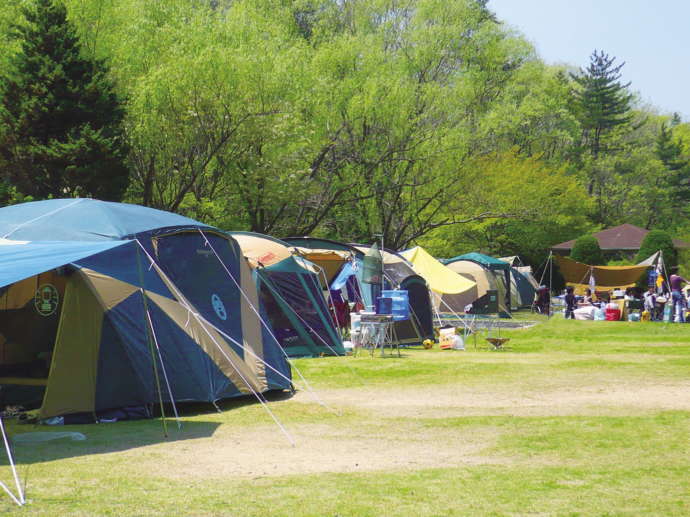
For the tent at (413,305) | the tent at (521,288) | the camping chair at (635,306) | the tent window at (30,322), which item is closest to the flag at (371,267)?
the tent at (413,305)

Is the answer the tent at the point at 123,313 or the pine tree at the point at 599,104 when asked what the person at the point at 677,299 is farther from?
the pine tree at the point at 599,104

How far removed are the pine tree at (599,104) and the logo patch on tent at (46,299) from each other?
47.7 metres

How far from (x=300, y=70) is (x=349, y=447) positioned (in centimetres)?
2188

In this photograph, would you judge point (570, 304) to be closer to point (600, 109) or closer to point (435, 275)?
point (435, 275)

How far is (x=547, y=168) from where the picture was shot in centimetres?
4412

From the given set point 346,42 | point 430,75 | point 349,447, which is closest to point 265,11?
point 346,42

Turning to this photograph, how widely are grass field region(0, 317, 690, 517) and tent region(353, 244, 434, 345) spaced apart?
5.53 m

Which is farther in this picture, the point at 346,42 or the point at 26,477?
the point at 346,42

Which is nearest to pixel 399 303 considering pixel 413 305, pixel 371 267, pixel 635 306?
pixel 371 267

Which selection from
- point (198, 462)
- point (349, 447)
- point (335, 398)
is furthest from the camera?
point (335, 398)

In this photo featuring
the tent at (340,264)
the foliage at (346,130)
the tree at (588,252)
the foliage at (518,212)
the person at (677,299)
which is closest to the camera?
the tent at (340,264)

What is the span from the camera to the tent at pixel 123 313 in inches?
337

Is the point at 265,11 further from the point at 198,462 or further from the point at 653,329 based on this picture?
the point at 198,462

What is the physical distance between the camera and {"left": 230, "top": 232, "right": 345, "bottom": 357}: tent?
47.2ft
